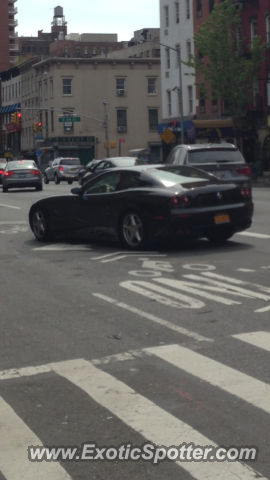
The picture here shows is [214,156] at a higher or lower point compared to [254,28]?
lower

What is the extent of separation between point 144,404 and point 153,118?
3261 inches

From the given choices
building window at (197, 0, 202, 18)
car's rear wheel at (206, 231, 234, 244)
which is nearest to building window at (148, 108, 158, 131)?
building window at (197, 0, 202, 18)

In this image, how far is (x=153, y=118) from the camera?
3430 inches

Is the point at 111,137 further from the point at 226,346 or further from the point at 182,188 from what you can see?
the point at 226,346

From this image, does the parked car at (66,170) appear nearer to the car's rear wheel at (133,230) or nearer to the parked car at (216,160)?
the parked car at (216,160)

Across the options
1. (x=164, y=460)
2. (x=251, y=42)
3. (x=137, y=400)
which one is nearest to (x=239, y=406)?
(x=137, y=400)

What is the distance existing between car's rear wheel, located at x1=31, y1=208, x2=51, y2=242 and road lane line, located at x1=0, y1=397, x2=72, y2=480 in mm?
9852

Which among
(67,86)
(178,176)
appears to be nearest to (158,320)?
(178,176)

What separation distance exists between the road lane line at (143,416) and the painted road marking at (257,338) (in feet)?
4.65

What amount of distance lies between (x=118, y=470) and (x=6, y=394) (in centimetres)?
164

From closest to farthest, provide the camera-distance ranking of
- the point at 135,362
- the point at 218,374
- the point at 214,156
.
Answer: the point at 218,374 → the point at 135,362 → the point at 214,156

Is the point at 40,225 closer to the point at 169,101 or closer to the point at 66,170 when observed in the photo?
the point at 66,170

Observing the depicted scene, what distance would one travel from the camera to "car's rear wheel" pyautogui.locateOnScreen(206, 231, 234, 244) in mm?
14080

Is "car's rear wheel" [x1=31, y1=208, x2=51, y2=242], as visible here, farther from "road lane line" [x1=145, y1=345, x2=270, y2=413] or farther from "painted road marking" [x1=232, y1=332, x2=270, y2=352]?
"road lane line" [x1=145, y1=345, x2=270, y2=413]
